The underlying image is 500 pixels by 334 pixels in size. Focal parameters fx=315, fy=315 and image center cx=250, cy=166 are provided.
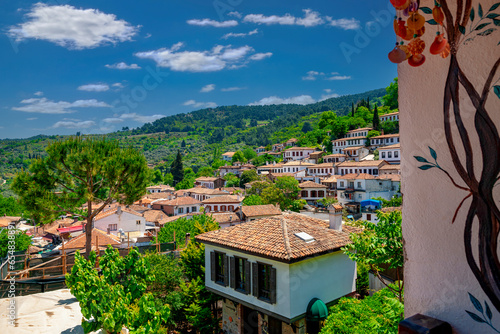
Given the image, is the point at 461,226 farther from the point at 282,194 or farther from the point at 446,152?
the point at 282,194

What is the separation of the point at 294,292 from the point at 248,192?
40.8 metres

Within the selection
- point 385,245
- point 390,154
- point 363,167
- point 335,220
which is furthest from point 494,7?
point 390,154

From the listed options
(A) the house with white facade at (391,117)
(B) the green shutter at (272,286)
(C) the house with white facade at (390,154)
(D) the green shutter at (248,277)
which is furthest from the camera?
(A) the house with white facade at (391,117)

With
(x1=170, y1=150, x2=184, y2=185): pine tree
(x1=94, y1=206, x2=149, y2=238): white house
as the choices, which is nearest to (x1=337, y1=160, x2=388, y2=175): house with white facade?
(x1=94, y1=206, x2=149, y2=238): white house

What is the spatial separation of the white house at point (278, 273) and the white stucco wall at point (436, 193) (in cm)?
780

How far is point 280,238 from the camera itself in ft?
36.5

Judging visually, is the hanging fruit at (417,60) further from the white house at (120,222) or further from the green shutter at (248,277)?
the white house at (120,222)

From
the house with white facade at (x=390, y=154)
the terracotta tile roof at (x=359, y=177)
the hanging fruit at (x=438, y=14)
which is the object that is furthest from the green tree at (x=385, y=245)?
the house with white facade at (x=390, y=154)

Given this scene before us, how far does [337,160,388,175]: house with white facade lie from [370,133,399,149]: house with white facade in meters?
11.6

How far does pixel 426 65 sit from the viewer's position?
2.03 metres

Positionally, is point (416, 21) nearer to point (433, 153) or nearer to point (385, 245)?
point (433, 153)

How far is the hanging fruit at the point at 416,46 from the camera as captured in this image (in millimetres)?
1971

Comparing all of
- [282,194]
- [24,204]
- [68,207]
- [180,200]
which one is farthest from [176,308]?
[180,200]

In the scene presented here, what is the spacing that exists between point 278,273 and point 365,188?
3557 cm
